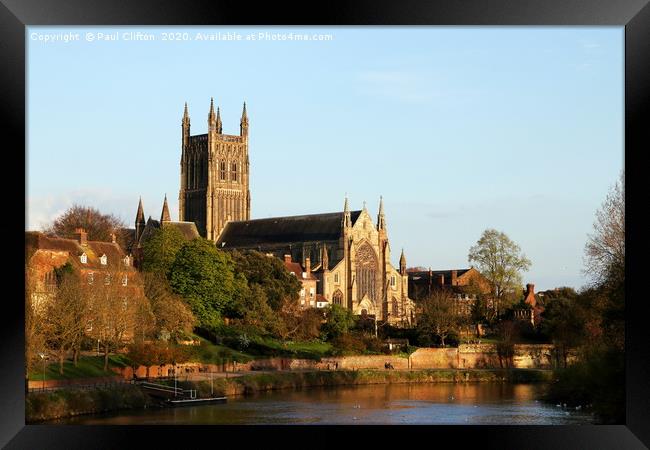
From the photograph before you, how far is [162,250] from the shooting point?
39.8 meters

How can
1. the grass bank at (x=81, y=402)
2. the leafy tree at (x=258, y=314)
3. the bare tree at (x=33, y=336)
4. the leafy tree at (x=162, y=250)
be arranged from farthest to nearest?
1. the leafy tree at (x=258, y=314)
2. the leafy tree at (x=162, y=250)
3. the bare tree at (x=33, y=336)
4. the grass bank at (x=81, y=402)

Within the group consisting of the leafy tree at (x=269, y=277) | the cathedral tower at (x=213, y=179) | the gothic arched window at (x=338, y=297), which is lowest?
the gothic arched window at (x=338, y=297)

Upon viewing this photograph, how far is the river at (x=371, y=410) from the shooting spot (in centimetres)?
2355

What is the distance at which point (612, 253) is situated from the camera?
22.9m

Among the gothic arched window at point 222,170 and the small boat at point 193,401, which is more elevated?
the gothic arched window at point 222,170

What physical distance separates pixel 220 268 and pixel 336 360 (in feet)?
16.7

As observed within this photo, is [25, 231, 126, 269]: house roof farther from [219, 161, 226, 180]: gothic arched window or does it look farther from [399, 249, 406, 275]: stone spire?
[219, 161, 226, 180]: gothic arched window

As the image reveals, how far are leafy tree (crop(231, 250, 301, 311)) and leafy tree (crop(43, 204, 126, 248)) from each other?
15.7 feet

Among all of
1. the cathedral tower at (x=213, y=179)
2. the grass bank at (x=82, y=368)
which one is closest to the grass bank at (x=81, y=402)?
the grass bank at (x=82, y=368)

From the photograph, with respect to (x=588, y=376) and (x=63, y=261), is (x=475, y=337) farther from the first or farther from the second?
(x=588, y=376)

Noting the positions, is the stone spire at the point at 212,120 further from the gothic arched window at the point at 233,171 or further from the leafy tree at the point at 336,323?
the leafy tree at the point at 336,323

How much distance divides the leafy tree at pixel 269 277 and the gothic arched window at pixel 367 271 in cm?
1524
